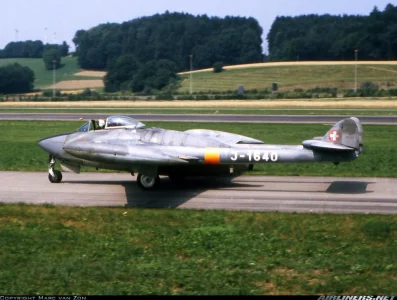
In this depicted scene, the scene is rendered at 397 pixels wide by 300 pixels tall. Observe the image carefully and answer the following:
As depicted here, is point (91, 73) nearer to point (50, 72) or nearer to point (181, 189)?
point (50, 72)

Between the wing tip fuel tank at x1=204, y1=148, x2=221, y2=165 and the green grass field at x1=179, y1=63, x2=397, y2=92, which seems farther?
the green grass field at x1=179, y1=63, x2=397, y2=92

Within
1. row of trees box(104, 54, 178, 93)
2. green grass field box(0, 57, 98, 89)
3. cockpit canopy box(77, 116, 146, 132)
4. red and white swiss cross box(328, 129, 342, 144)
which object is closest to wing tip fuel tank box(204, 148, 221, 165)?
cockpit canopy box(77, 116, 146, 132)

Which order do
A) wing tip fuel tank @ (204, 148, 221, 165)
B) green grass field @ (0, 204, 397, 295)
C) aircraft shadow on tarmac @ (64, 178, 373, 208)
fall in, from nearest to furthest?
green grass field @ (0, 204, 397, 295)
aircraft shadow on tarmac @ (64, 178, 373, 208)
wing tip fuel tank @ (204, 148, 221, 165)

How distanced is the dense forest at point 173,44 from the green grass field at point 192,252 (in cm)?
14424

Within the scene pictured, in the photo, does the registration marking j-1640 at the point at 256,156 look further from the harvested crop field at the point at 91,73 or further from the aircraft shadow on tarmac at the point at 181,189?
the harvested crop field at the point at 91,73

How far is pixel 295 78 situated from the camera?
11144 cm

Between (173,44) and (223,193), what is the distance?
15736cm

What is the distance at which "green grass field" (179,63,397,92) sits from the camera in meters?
106

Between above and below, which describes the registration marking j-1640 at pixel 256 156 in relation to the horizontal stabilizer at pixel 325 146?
below

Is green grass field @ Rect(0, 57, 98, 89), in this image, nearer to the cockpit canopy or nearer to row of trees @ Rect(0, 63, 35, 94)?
row of trees @ Rect(0, 63, 35, 94)

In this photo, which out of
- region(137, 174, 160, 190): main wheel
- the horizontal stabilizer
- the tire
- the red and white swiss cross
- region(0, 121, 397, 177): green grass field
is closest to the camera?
the horizontal stabilizer

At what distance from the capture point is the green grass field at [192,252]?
10508mm

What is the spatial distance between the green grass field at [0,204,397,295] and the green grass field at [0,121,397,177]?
8307 millimetres

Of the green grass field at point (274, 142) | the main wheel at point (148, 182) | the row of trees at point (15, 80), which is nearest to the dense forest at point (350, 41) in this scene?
the row of trees at point (15, 80)
